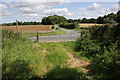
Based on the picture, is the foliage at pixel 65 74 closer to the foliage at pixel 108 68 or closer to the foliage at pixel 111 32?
the foliage at pixel 108 68

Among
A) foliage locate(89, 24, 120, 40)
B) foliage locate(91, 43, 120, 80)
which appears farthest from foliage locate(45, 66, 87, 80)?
foliage locate(89, 24, 120, 40)

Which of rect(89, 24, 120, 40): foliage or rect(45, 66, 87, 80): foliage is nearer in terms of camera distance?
rect(45, 66, 87, 80): foliage

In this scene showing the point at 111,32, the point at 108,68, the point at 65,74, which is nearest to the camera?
the point at 65,74

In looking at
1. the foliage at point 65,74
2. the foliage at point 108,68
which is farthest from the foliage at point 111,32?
the foliage at point 65,74

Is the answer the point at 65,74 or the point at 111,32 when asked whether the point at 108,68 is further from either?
the point at 111,32

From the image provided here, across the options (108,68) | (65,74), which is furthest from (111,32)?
(65,74)

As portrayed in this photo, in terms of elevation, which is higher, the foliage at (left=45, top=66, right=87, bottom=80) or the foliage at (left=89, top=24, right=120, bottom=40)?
the foliage at (left=89, top=24, right=120, bottom=40)

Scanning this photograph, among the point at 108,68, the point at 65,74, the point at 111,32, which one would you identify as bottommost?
the point at 65,74

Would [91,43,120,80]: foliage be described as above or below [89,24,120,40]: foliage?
below

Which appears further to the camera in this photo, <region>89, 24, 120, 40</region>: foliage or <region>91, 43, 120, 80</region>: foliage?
<region>89, 24, 120, 40</region>: foliage

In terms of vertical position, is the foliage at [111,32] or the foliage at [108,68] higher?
the foliage at [111,32]

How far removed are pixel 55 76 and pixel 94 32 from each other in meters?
8.46

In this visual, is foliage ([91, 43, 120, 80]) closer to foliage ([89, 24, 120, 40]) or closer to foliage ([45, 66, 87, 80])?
foliage ([45, 66, 87, 80])

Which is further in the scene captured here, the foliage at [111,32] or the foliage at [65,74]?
the foliage at [111,32]
